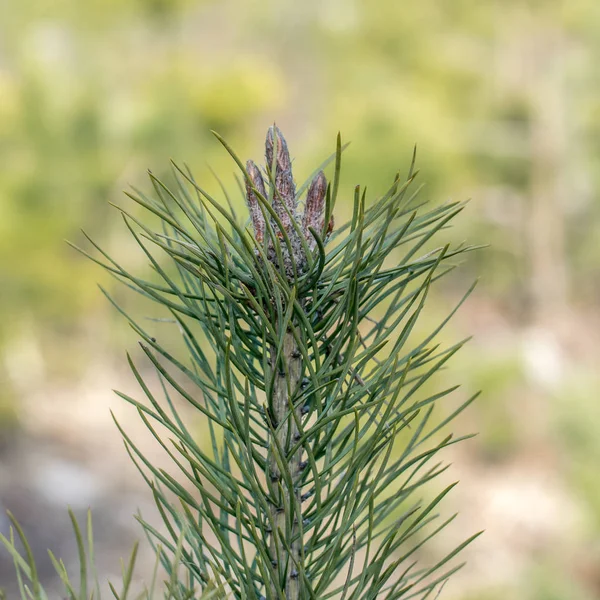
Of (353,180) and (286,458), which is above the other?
(353,180)

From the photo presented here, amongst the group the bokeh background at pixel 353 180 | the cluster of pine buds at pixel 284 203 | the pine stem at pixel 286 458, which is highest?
the bokeh background at pixel 353 180

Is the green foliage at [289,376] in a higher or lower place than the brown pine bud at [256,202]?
lower

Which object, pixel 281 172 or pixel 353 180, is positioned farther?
pixel 353 180

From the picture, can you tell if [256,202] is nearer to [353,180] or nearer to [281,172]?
[281,172]

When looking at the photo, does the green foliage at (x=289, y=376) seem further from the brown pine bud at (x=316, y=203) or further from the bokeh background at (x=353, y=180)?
the bokeh background at (x=353, y=180)

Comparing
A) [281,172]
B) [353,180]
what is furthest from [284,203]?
[353,180]

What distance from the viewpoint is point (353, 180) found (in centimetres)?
266

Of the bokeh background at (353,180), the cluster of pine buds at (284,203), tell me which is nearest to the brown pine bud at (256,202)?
the cluster of pine buds at (284,203)

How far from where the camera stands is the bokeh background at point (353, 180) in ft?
8.13

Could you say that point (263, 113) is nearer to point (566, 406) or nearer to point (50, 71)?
point (50, 71)

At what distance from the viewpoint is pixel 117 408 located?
3129 millimetres

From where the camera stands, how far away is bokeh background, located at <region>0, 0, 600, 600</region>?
248 centimetres

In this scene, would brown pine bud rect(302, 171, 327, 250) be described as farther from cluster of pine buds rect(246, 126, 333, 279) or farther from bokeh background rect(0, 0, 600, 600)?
bokeh background rect(0, 0, 600, 600)

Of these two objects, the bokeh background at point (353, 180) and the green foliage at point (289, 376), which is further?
the bokeh background at point (353, 180)
